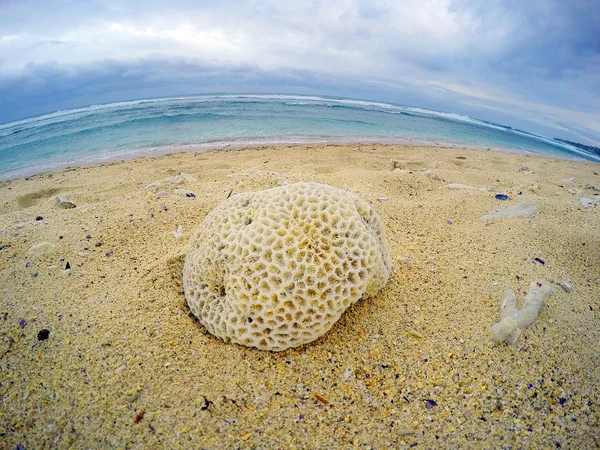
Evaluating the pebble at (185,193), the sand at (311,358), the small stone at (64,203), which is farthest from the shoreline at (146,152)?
the sand at (311,358)

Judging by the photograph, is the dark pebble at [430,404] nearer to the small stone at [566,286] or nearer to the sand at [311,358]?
the sand at [311,358]

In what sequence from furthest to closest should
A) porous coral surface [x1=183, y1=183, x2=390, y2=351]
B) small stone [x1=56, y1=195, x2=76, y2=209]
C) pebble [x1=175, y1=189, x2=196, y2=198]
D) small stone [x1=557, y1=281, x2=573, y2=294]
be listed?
small stone [x1=56, y1=195, x2=76, y2=209], pebble [x1=175, y1=189, x2=196, y2=198], small stone [x1=557, y1=281, x2=573, y2=294], porous coral surface [x1=183, y1=183, x2=390, y2=351]

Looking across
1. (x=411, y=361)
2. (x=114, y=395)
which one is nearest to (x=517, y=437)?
(x=411, y=361)

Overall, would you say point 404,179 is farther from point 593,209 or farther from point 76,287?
point 76,287

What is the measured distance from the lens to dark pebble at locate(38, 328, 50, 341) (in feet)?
8.12

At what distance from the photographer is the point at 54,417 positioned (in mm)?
1996

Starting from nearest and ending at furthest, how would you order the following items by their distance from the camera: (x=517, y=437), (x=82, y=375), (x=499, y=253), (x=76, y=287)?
(x=517, y=437), (x=82, y=375), (x=76, y=287), (x=499, y=253)

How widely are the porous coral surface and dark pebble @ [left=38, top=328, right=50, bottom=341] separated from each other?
107cm

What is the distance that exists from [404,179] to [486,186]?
185 cm

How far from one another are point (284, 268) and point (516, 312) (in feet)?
6.41

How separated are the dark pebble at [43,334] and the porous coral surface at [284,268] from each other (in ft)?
3.52

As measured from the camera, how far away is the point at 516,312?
262cm

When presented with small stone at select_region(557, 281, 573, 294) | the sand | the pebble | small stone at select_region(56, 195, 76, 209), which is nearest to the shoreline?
small stone at select_region(56, 195, 76, 209)

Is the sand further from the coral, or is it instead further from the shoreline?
the shoreline
